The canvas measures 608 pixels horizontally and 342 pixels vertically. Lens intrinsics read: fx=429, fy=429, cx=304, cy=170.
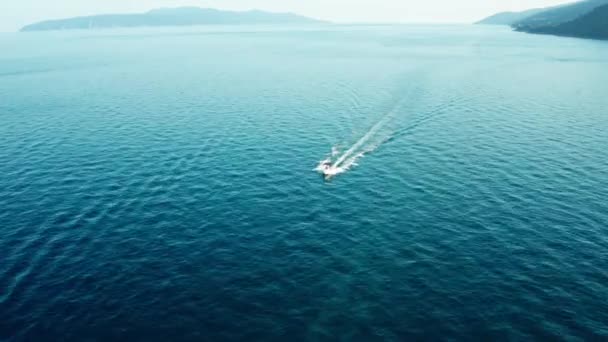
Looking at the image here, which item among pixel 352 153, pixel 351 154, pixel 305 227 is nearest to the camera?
pixel 305 227

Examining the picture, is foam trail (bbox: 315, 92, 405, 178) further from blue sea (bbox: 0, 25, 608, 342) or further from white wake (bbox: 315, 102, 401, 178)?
blue sea (bbox: 0, 25, 608, 342)

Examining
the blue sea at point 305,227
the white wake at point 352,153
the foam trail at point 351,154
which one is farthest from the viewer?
the white wake at point 352,153

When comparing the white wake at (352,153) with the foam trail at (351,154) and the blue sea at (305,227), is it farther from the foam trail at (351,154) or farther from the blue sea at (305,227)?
the blue sea at (305,227)

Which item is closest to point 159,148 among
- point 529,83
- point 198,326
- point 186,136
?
point 186,136

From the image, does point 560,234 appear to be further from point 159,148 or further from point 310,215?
point 159,148

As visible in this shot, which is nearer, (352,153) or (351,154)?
(351,154)

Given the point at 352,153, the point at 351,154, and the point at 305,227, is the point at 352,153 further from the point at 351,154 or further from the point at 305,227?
the point at 305,227

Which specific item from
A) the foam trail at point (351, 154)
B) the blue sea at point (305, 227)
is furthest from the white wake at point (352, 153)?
the blue sea at point (305, 227)

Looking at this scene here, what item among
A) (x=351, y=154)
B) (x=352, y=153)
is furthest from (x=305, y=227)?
(x=352, y=153)
